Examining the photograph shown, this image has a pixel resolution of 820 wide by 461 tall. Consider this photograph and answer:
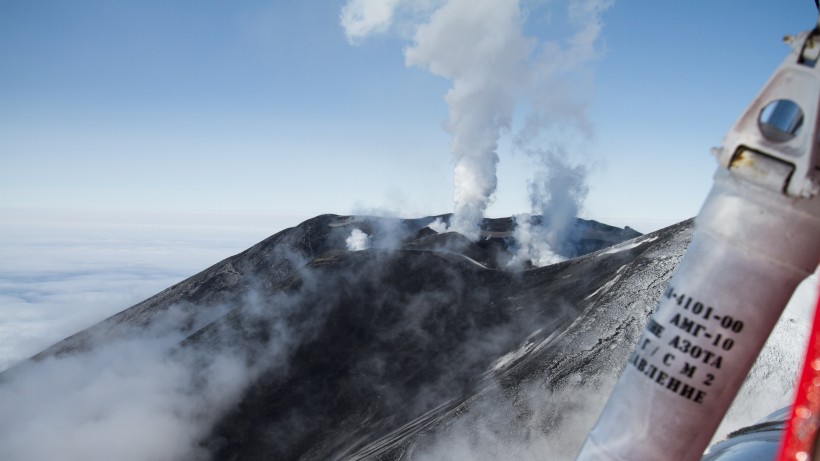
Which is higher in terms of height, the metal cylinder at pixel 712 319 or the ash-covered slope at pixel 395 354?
the metal cylinder at pixel 712 319

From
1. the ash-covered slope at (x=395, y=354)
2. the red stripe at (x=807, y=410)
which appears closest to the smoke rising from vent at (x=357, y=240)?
the ash-covered slope at (x=395, y=354)

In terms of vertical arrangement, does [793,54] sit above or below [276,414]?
above

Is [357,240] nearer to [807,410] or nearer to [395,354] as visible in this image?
[395,354]

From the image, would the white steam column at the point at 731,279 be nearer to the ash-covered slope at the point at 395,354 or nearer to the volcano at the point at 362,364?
the ash-covered slope at the point at 395,354

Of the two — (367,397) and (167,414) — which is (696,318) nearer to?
(367,397)

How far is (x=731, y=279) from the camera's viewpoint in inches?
124

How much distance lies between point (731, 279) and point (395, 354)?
113 feet

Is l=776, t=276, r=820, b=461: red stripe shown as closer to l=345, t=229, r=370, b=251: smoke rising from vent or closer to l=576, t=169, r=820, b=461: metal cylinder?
l=576, t=169, r=820, b=461: metal cylinder

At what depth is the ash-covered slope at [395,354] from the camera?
70.7ft

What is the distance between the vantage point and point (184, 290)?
185 ft

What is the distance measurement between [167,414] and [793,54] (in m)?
42.2

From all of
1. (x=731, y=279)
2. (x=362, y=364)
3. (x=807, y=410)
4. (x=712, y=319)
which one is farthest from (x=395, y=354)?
(x=807, y=410)

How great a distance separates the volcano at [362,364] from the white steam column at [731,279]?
52.7ft

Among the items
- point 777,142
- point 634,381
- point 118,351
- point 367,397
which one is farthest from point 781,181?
point 118,351
